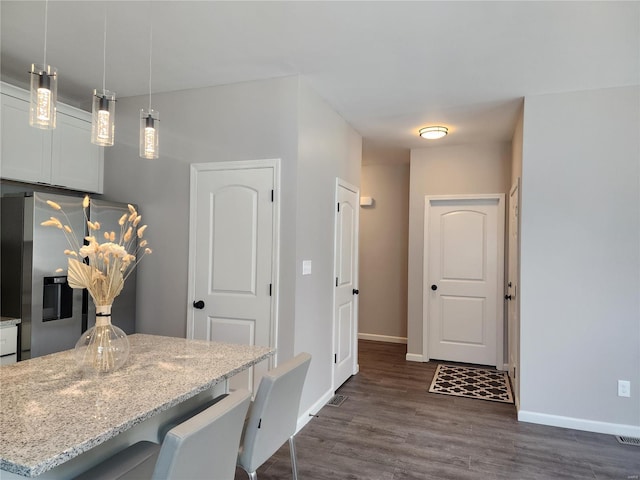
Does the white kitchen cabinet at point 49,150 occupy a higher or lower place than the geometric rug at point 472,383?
higher

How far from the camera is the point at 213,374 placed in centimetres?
176

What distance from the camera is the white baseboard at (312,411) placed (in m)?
3.25

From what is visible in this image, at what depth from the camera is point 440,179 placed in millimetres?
5285

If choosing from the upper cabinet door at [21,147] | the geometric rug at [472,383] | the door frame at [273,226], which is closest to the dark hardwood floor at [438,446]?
the geometric rug at [472,383]

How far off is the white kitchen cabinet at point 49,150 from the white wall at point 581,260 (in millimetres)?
3811

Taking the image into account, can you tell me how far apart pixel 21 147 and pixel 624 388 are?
4.97 m

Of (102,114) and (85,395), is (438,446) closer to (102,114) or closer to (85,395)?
(85,395)

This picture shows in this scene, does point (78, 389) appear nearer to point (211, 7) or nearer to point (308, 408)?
point (211, 7)

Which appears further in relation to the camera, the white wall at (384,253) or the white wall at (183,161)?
the white wall at (384,253)

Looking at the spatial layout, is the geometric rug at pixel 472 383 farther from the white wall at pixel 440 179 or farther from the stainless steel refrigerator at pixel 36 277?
the stainless steel refrigerator at pixel 36 277

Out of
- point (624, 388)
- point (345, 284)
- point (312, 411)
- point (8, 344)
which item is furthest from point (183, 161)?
point (624, 388)

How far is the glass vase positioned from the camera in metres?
1.70

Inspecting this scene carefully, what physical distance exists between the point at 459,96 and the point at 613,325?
2226mm

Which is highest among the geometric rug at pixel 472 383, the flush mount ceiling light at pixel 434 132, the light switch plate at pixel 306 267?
the flush mount ceiling light at pixel 434 132
